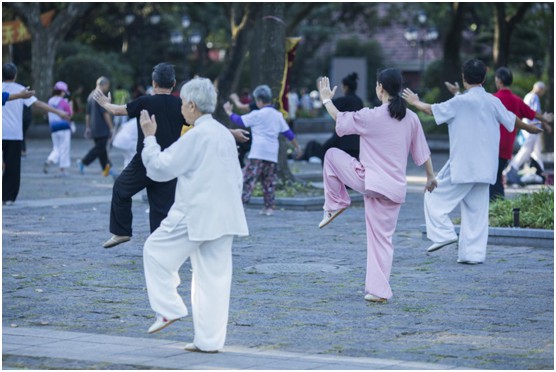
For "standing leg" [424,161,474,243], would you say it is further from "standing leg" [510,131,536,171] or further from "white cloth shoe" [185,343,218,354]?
"standing leg" [510,131,536,171]

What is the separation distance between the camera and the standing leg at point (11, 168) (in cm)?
1645

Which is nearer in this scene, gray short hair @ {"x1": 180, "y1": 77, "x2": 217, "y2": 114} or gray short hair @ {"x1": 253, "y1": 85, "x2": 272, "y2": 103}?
gray short hair @ {"x1": 180, "y1": 77, "x2": 217, "y2": 114}

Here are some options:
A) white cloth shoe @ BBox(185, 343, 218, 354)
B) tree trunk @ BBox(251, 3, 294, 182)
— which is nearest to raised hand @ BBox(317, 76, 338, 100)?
white cloth shoe @ BBox(185, 343, 218, 354)

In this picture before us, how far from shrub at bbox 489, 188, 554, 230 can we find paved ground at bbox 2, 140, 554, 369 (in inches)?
22.3

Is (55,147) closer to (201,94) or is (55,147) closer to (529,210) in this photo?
(529,210)

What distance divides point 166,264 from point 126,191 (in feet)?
11.2

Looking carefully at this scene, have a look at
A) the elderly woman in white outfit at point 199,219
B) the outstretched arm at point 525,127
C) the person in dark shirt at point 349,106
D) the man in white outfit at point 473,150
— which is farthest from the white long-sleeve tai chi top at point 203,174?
the person in dark shirt at point 349,106

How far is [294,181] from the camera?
18.8 metres

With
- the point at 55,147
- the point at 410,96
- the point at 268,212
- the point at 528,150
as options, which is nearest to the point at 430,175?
the point at 410,96

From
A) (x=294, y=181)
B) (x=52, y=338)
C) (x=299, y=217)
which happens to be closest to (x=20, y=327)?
(x=52, y=338)

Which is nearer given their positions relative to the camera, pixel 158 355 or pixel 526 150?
pixel 158 355

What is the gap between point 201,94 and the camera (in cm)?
735

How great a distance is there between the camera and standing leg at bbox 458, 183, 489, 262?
37.7 ft

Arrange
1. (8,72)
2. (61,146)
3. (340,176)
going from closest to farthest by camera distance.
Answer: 1. (340,176)
2. (8,72)
3. (61,146)
